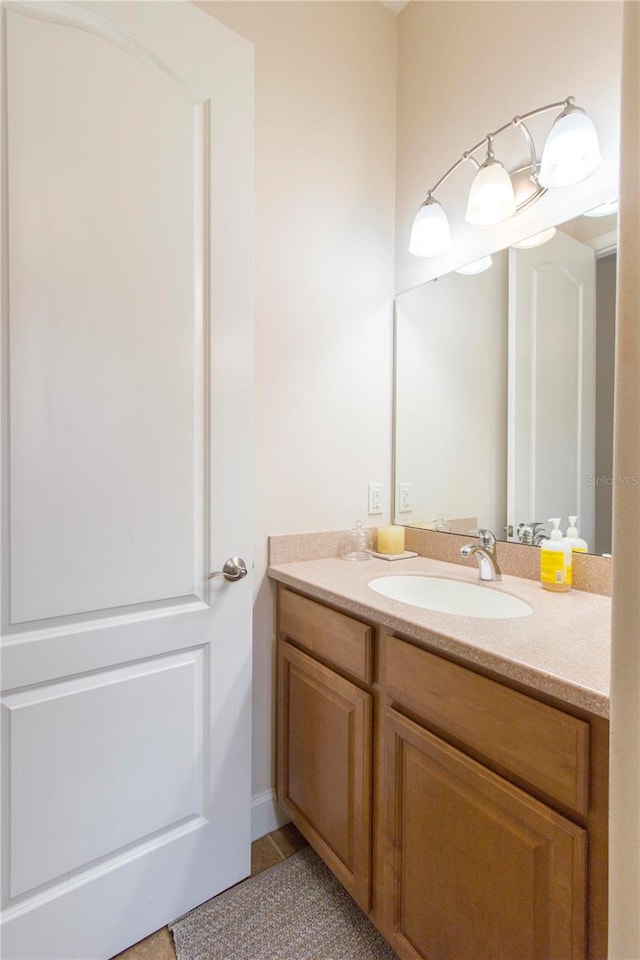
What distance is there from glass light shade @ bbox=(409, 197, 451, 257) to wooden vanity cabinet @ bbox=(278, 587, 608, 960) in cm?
123

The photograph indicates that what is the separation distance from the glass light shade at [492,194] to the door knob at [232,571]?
1.26m

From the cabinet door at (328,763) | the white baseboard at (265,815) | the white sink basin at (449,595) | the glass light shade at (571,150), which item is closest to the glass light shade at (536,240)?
the glass light shade at (571,150)

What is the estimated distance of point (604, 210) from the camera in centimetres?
114

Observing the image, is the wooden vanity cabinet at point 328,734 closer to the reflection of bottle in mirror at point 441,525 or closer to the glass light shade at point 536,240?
the reflection of bottle in mirror at point 441,525

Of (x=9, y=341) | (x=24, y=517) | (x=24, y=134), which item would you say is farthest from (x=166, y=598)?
(x=24, y=134)

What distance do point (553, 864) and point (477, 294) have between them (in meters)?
1.45

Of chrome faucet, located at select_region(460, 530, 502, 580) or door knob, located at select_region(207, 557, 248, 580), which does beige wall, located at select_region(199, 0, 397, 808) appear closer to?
door knob, located at select_region(207, 557, 248, 580)

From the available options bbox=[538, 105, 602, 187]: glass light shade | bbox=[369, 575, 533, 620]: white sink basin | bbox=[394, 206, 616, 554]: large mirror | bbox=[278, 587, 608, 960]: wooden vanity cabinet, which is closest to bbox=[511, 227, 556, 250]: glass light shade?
bbox=[394, 206, 616, 554]: large mirror

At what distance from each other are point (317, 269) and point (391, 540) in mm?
993

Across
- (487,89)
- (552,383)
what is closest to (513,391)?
(552,383)

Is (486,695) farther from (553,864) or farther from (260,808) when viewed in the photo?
(260,808)

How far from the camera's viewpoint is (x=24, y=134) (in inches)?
37.8

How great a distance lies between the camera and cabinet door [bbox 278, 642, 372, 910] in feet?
3.61

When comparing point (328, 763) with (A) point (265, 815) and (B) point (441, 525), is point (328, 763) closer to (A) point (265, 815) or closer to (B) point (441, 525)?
(A) point (265, 815)
